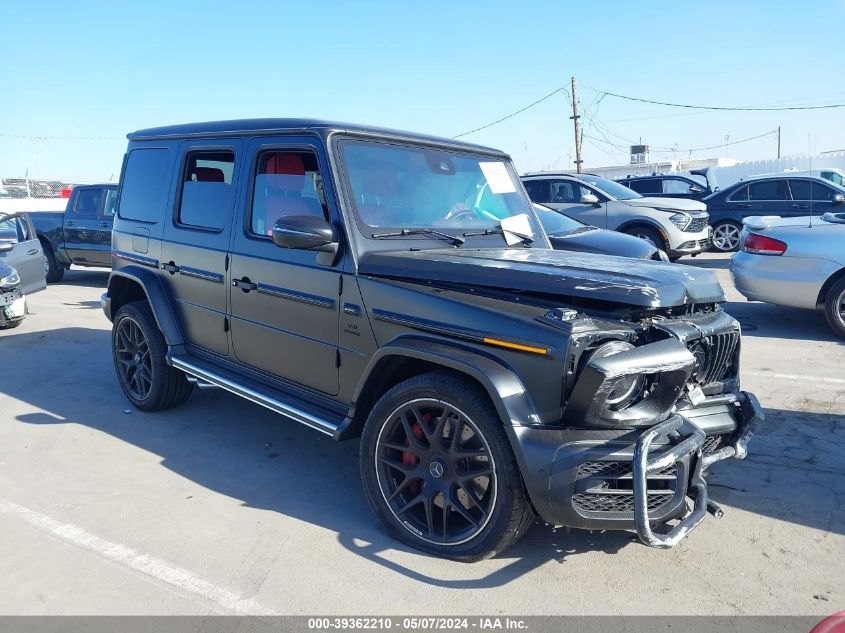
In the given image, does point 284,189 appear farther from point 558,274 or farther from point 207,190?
point 558,274

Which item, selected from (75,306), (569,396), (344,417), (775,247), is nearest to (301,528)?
(344,417)

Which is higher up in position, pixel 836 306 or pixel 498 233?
pixel 498 233

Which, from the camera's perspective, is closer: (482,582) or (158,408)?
(482,582)

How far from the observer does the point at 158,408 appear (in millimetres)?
5418

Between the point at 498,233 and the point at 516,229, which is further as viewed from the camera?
the point at 516,229

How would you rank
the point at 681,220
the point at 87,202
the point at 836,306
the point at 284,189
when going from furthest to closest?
the point at 681,220 < the point at 87,202 < the point at 836,306 < the point at 284,189

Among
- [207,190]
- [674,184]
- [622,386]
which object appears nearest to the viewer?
[622,386]

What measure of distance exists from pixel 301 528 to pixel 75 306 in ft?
27.6

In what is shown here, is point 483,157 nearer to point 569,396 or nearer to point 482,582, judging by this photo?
point 569,396

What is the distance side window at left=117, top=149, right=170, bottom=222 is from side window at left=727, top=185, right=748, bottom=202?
1298 centimetres

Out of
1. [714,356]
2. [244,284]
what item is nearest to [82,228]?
[244,284]

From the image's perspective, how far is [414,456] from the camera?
3418 mm

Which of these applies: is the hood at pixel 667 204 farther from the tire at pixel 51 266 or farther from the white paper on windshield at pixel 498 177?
the tire at pixel 51 266

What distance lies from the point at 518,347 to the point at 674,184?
654 inches
